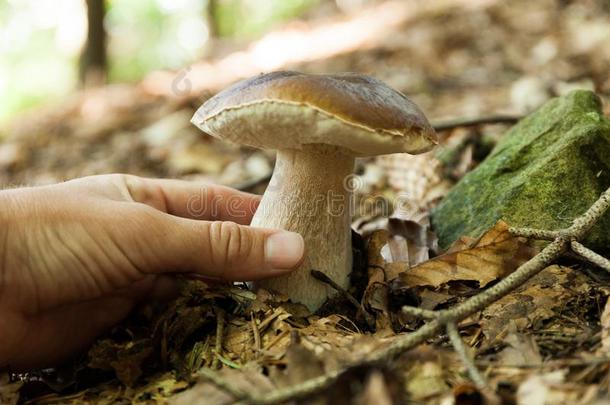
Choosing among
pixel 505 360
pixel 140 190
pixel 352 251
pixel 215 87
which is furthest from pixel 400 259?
pixel 215 87

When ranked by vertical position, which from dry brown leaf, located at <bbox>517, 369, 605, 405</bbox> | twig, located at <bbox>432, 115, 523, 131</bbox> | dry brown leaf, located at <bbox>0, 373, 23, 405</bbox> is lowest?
dry brown leaf, located at <bbox>0, 373, 23, 405</bbox>

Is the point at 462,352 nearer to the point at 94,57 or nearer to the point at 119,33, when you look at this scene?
the point at 94,57

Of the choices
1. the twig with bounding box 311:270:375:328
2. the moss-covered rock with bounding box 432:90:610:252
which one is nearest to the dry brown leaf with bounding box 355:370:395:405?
the twig with bounding box 311:270:375:328

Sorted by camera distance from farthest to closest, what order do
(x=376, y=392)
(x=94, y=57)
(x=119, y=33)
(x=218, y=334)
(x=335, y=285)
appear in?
1. (x=119, y=33)
2. (x=94, y=57)
3. (x=335, y=285)
4. (x=218, y=334)
5. (x=376, y=392)

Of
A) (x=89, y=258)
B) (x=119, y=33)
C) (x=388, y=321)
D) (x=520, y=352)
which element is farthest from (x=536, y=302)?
(x=119, y=33)

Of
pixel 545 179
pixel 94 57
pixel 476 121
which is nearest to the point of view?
pixel 545 179

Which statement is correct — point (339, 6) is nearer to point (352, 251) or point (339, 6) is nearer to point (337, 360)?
point (352, 251)

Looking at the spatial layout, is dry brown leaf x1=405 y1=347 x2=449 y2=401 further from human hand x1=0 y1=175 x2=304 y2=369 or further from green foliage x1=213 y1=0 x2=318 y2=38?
green foliage x1=213 y1=0 x2=318 y2=38
